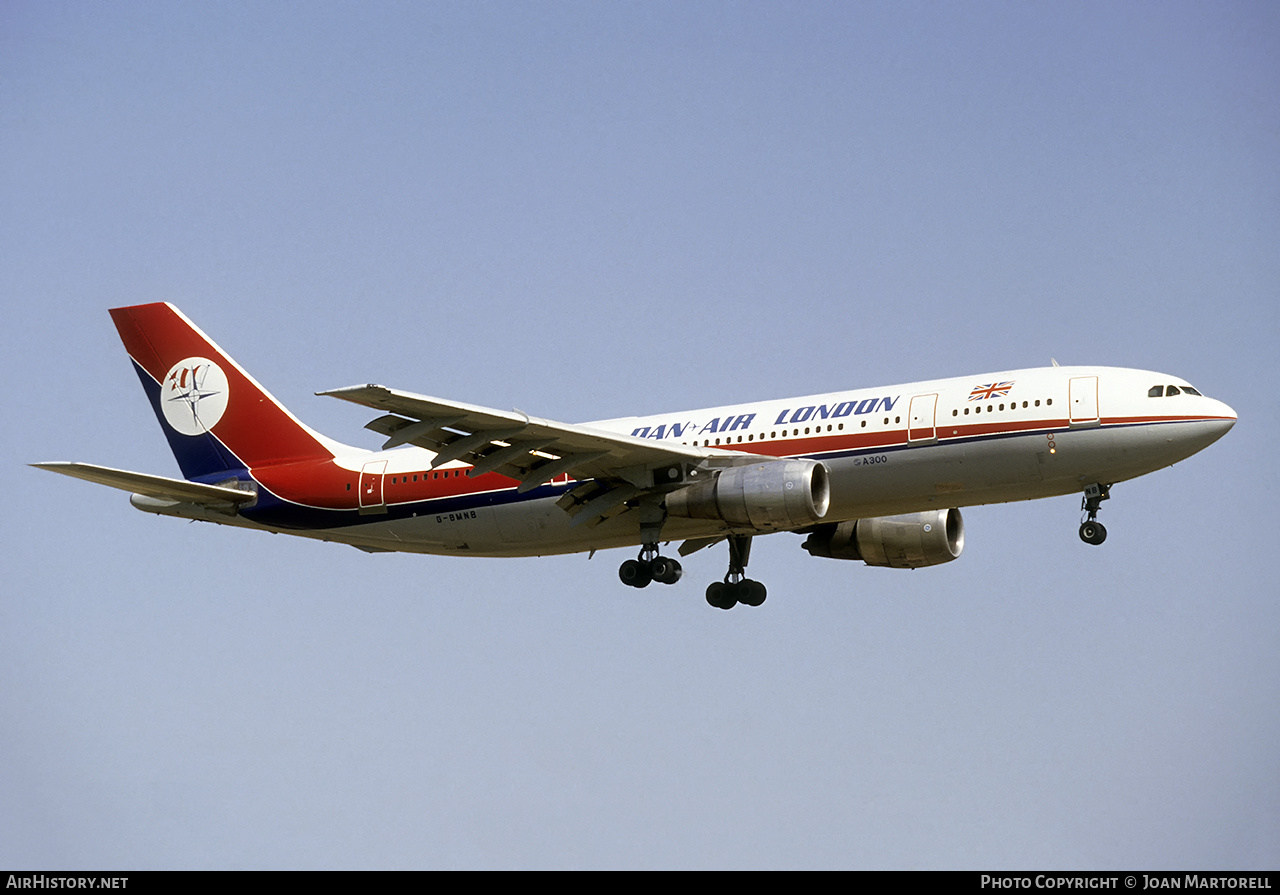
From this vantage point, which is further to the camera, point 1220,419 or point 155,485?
point 155,485

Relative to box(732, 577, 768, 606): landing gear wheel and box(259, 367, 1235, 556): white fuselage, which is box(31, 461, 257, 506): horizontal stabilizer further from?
box(732, 577, 768, 606): landing gear wheel

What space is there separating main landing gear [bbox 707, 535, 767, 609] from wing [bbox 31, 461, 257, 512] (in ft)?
42.2

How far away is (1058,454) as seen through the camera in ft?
125

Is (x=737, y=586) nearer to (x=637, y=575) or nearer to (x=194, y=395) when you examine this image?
(x=637, y=575)

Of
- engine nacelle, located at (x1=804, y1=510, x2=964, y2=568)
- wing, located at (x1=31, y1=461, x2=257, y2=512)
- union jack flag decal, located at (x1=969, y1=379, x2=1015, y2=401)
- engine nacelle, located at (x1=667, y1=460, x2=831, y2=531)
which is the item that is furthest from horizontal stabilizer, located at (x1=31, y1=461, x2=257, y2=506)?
union jack flag decal, located at (x1=969, y1=379, x2=1015, y2=401)

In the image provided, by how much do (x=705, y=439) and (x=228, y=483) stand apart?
1360 cm

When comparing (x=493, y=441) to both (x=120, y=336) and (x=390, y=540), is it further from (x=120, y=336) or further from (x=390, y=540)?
(x=120, y=336)

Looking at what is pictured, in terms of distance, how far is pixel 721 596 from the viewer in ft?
148

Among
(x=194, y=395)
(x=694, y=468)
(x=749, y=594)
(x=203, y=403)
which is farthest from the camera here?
(x=194, y=395)

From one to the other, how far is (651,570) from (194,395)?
15233 millimetres

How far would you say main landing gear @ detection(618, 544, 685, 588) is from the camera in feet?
137

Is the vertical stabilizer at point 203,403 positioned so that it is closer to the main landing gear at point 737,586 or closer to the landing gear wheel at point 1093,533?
the main landing gear at point 737,586

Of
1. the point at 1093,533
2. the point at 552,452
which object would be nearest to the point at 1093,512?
the point at 1093,533

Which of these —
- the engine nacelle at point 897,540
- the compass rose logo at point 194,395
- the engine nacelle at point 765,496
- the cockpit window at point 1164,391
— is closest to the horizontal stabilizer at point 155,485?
the compass rose logo at point 194,395
